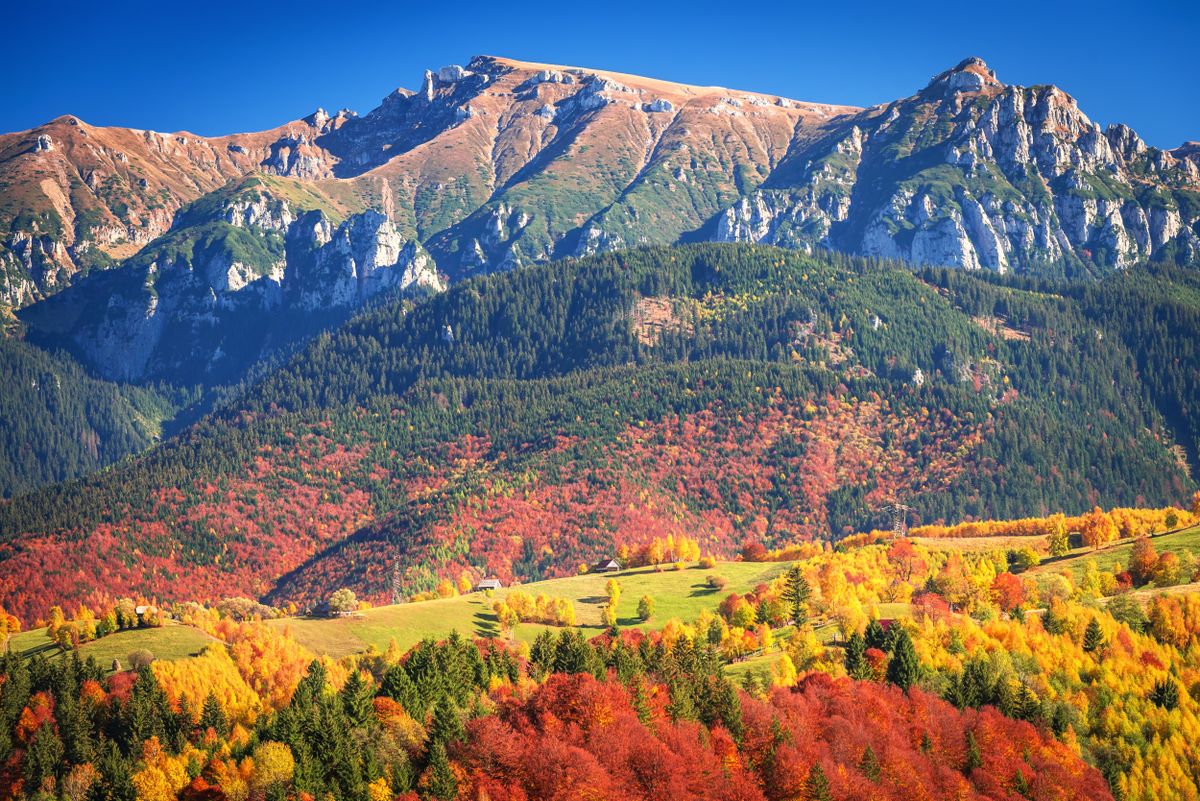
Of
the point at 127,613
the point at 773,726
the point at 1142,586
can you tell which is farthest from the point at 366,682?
the point at 1142,586

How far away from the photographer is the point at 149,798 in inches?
5320

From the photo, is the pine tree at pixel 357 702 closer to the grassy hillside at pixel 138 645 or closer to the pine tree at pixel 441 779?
the pine tree at pixel 441 779

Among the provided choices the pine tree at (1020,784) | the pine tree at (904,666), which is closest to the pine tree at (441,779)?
the pine tree at (1020,784)

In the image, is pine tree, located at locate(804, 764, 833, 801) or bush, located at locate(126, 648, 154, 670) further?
bush, located at locate(126, 648, 154, 670)

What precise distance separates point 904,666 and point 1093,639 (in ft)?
89.7

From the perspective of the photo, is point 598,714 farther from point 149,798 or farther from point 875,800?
point 149,798

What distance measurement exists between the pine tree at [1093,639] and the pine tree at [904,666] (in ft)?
76.2

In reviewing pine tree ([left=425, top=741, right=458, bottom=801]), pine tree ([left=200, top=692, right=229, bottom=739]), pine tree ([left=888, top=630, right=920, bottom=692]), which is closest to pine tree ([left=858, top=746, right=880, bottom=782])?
pine tree ([left=888, top=630, right=920, bottom=692])

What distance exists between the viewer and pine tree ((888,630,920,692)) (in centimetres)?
15388

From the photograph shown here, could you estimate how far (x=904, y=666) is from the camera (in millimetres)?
154750

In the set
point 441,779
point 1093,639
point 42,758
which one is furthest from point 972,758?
point 42,758

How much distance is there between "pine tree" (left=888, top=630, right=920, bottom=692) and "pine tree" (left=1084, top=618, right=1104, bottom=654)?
23.2m

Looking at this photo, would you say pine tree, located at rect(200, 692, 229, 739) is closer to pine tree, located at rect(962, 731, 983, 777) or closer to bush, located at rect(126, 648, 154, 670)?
bush, located at rect(126, 648, 154, 670)

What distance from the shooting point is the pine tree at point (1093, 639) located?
6437 inches
